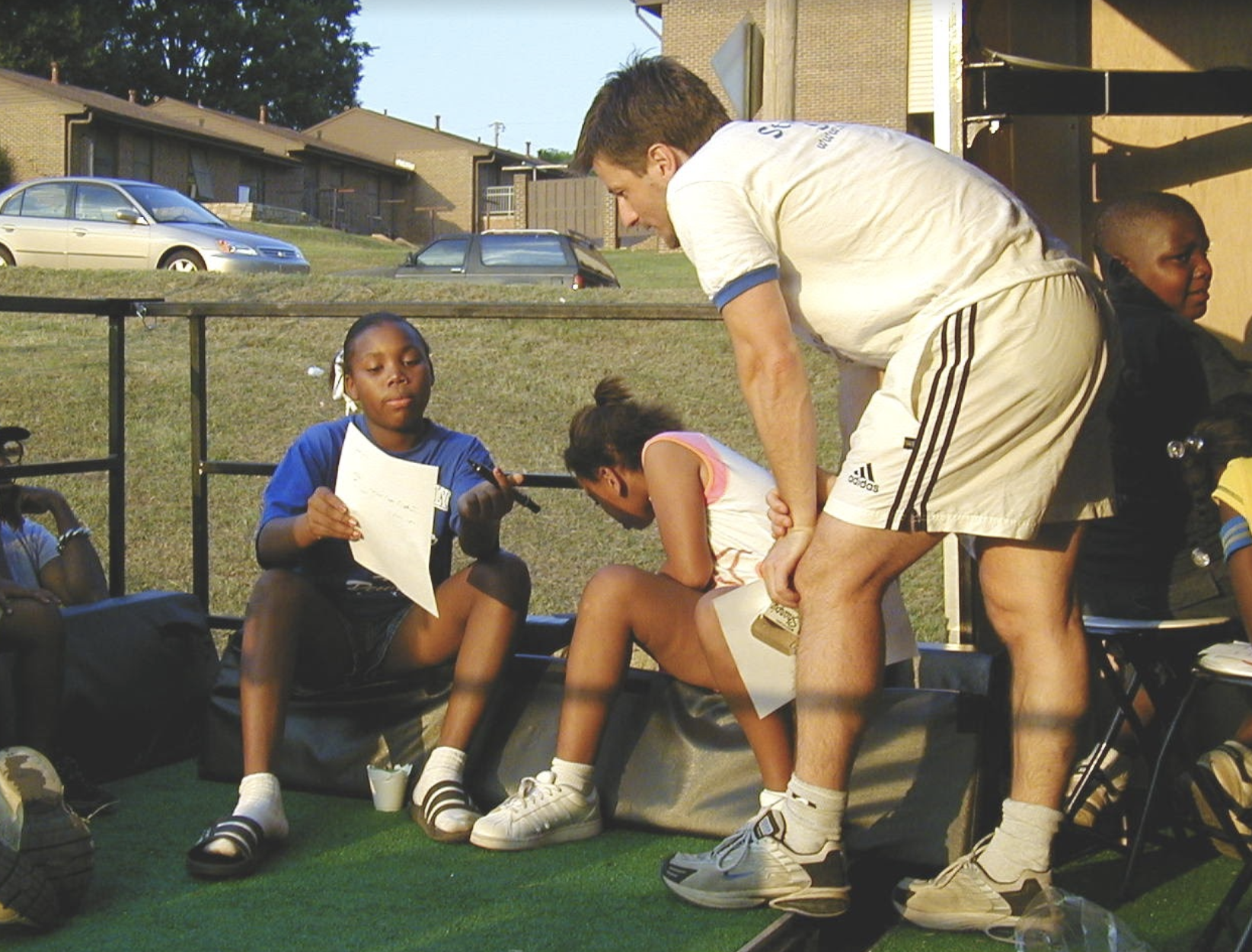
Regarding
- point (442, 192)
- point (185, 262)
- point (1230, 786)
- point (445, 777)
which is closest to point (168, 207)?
point (185, 262)

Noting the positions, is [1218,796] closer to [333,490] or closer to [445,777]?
[445,777]

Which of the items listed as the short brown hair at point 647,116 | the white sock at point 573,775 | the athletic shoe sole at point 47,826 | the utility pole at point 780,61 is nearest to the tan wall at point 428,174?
the utility pole at point 780,61

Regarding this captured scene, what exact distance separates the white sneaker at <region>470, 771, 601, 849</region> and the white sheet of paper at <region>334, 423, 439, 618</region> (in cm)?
45

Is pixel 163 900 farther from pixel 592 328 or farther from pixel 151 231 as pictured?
pixel 151 231

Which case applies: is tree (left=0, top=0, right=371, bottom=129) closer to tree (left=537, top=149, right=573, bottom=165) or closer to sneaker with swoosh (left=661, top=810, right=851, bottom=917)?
tree (left=537, top=149, right=573, bottom=165)

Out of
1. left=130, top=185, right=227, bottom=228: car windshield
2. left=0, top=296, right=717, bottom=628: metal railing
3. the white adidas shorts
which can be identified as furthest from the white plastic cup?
left=130, top=185, right=227, bottom=228: car windshield

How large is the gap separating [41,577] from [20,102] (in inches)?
1300

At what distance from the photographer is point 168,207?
54.0 ft

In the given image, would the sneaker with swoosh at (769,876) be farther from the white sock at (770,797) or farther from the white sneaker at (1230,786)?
the white sneaker at (1230,786)

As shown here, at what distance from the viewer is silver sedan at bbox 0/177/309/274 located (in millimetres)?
15641

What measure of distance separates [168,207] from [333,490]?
14.1m

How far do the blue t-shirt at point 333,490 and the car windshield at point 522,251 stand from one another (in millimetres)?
13748

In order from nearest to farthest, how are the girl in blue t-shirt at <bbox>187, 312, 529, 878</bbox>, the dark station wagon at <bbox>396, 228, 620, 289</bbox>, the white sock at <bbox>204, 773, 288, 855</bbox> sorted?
the white sock at <bbox>204, 773, 288, 855</bbox> < the girl in blue t-shirt at <bbox>187, 312, 529, 878</bbox> < the dark station wagon at <bbox>396, 228, 620, 289</bbox>

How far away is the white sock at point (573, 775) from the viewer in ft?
10.2
